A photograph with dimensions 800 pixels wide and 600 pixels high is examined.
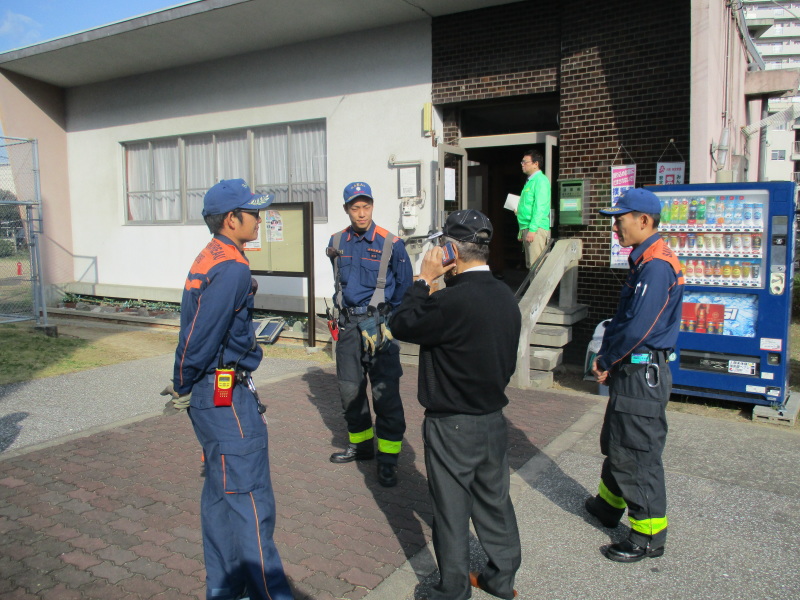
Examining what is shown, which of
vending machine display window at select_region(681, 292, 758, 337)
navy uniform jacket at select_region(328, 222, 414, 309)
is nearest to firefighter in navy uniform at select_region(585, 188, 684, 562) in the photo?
navy uniform jacket at select_region(328, 222, 414, 309)

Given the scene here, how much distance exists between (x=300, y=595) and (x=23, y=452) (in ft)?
10.9

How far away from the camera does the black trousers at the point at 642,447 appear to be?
3.55m

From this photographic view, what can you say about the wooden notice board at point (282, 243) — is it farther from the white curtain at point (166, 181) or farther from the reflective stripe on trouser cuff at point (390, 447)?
the reflective stripe on trouser cuff at point (390, 447)

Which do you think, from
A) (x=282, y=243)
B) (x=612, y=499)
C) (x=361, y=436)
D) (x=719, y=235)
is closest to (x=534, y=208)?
(x=719, y=235)

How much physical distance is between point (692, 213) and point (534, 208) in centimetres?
225

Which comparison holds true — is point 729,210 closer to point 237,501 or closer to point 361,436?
point 361,436

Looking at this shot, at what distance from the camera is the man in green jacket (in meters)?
8.31

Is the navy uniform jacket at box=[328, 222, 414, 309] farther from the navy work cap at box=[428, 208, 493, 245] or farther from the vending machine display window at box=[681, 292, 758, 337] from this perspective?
the vending machine display window at box=[681, 292, 758, 337]

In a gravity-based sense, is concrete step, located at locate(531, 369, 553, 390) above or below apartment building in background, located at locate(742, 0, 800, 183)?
below

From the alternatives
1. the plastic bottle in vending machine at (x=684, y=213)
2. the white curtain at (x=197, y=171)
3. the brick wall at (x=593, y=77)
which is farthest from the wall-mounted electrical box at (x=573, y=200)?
the white curtain at (x=197, y=171)

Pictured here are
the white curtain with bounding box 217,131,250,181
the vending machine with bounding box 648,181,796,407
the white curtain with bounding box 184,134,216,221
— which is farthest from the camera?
the white curtain with bounding box 184,134,216,221

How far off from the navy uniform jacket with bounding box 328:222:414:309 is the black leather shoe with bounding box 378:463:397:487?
1.22 m

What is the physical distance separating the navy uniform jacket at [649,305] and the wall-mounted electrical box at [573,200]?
5.02m

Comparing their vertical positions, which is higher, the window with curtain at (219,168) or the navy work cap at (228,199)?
the window with curtain at (219,168)
